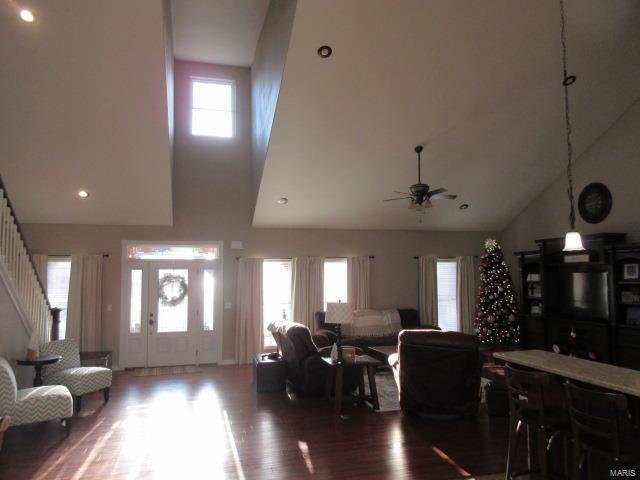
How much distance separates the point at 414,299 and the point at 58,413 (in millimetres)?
6752

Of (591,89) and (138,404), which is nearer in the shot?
(138,404)

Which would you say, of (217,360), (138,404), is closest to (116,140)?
(138,404)

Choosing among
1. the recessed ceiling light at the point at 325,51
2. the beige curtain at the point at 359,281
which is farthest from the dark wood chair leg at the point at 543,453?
the beige curtain at the point at 359,281

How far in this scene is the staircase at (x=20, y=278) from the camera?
4883 mm

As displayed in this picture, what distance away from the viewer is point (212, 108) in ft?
27.2

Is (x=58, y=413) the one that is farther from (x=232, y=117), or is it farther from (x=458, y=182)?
(x=458, y=182)

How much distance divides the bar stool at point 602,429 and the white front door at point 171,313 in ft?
21.0

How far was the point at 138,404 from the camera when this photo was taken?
5543 millimetres

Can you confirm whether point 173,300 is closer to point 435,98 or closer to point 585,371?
point 435,98

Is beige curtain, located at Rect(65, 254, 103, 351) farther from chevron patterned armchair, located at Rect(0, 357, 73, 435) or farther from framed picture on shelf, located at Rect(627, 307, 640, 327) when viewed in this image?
framed picture on shelf, located at Rect(627, 307, 640, 327)

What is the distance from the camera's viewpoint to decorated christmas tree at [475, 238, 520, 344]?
27.7ft

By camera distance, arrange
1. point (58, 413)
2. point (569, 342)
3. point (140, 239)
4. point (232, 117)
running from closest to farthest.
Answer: point (58, 413)
point (569, 342)
point (140, 239)
point (232, 117)

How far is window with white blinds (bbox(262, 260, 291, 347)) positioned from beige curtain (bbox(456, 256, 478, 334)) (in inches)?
147

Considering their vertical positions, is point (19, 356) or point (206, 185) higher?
point (206, 185)
